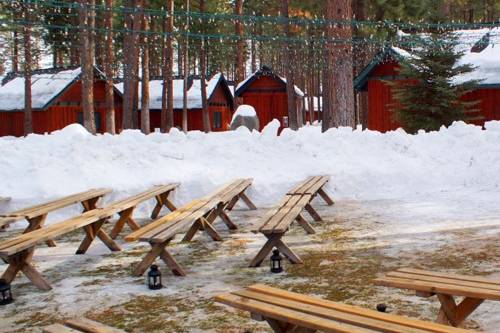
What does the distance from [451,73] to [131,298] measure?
16.6 metres

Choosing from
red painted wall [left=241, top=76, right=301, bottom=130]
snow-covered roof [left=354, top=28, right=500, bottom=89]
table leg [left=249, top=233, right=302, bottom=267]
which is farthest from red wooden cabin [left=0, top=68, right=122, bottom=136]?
table leg [left=249, top=233, right=302, bottom=267]

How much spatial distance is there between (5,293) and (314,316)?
363 cm

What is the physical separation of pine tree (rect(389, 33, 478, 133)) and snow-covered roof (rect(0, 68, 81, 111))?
1992cm

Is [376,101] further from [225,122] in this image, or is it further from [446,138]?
[225,122]

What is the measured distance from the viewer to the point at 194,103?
123 feet

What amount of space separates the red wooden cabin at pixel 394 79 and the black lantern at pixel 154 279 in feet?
56.0

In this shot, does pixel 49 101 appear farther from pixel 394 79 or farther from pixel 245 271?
pixel 245 271

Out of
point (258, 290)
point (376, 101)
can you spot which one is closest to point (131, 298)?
point (258, 290)

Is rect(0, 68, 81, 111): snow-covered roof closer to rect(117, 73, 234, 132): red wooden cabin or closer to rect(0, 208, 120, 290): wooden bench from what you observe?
rect(117, 73, 234, 132): red wooden cabin

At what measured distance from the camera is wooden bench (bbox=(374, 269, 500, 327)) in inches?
141

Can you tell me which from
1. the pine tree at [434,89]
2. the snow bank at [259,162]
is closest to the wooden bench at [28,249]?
the snow bank at [259,162]

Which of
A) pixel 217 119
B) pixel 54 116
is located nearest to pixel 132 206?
pixel 54 116

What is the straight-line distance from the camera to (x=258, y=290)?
3.78 metres

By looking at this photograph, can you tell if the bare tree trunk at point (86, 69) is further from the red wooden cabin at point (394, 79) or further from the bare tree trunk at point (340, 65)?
the red wooden cabin at point (394, 79)
